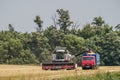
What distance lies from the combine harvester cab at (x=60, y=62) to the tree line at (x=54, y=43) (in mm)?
27393

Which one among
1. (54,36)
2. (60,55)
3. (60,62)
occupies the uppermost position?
(54,36)

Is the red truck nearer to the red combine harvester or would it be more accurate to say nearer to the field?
the red combine harvester

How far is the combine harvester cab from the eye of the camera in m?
62.2

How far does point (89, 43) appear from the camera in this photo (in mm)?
103688

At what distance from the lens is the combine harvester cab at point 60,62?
62.2m

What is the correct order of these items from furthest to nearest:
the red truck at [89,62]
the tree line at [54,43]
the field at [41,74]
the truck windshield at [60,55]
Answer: the tree line at [54,43]
the truck windshield at [60,55]
the red truck at [89,62]
the field at [41,74]

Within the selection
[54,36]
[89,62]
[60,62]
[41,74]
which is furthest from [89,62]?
[54,36]

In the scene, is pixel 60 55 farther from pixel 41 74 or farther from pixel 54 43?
pixel 54 43

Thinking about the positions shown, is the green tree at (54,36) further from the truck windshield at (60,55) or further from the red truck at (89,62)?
the red truck at (89,62)

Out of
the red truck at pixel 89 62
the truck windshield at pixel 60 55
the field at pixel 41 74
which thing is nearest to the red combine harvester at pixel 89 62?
the red truck at pixel 89 62

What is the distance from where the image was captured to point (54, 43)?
113625 millimetres

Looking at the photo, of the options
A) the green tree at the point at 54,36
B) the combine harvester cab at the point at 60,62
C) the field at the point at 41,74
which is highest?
the green tree at the point at 54,36

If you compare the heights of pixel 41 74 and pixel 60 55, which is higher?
pixel 60 55

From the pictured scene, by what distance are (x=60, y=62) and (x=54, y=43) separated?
49.6m
